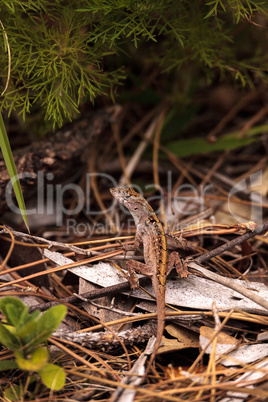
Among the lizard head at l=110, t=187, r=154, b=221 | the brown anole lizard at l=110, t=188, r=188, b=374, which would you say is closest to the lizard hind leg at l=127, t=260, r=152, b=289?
the brown anole lizard at l=110, t=188, r=188, b=374

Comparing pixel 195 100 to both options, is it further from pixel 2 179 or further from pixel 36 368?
pixel 36 368

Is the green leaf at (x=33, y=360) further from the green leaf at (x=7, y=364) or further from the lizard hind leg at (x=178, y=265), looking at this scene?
the lizard hind leg at (x=178, y=265)

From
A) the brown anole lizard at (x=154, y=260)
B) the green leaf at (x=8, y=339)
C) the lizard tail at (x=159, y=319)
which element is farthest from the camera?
the brown anole lizard at (x=154, y=260)

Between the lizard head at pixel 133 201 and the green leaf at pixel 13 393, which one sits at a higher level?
the lizard head at pixel 133 201

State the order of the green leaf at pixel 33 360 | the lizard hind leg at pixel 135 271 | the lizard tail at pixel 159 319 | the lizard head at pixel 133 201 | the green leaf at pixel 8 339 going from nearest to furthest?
1. the green leaf at pixel 33 360
2. the green leaf at pixel 8 339
3. the lizard tail at pixel 159 319
4. the lizard hind leg at pixel 135 271
5. the lizard head at pixel 133 201

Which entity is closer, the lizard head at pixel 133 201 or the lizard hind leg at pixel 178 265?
the lizard hind leg at pixel 178 265

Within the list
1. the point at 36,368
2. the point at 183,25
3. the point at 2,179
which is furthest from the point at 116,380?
the point at 183,25

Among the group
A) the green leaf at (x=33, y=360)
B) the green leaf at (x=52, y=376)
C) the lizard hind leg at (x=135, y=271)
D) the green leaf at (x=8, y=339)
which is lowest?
the green leaf at (x=52, y=376)

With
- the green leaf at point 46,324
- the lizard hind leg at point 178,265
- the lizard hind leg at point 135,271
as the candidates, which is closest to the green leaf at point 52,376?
the green leaf at point 46,324
